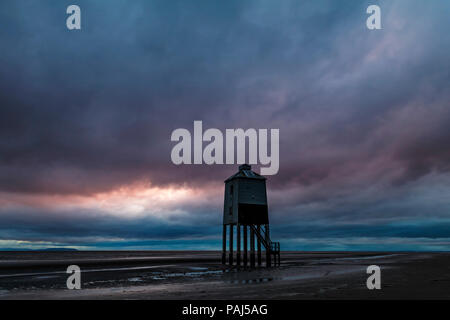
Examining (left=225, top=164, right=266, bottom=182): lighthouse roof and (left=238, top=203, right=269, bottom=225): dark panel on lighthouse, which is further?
(left=225, top=164, right=266, bottom=182): lighthouse roof

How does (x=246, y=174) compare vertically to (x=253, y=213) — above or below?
above

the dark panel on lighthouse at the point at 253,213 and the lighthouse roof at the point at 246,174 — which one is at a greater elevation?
the lighthouse roof at the point at 246,174

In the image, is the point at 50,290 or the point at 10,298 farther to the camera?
the point at 50,290

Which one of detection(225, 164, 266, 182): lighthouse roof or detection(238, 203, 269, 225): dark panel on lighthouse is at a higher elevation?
detection(225, 164, 266, 182): lighthouse roof

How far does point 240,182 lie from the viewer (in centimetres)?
3381

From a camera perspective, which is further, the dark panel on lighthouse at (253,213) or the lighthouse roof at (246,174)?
the lighthouse roof at (246,174)

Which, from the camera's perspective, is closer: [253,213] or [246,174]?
[253,213]

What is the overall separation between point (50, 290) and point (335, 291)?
46.7 ft
